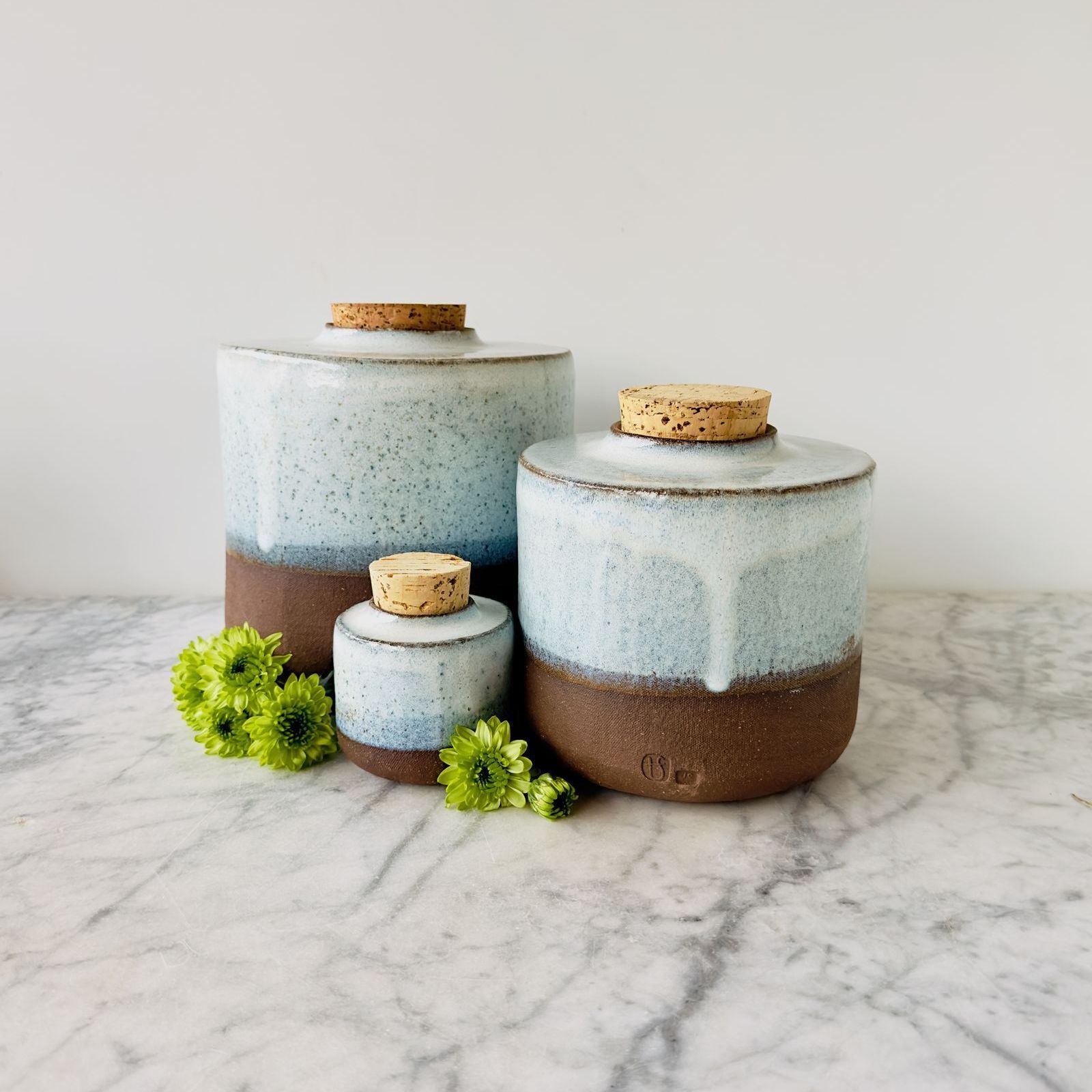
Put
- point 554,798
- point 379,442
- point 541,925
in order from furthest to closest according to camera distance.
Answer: point 379,442
point 554,798
point 541,925

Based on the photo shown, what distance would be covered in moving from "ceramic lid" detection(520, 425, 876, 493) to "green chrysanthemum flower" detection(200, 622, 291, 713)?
0.25 meters

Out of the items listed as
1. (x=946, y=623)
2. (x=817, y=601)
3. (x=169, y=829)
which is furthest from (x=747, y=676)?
(x=946, y=623)

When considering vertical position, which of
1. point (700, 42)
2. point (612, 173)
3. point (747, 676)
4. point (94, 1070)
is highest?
point (700, 42)

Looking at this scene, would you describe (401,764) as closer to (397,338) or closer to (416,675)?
(416,675)

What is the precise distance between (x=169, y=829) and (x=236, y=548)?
26cm

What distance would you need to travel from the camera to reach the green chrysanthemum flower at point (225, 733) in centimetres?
76

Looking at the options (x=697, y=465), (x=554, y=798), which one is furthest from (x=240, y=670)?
(x=697, y=465)

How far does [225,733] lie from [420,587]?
0.19 m

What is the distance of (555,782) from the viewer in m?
0.68

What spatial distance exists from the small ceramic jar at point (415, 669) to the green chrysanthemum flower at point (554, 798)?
0.23 feet

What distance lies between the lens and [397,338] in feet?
2.68

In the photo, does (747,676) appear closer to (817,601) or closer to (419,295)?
(817,601)

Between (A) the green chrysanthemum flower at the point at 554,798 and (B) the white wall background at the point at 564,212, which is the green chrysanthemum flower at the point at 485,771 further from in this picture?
(B) the white wall background at the point at 564,212

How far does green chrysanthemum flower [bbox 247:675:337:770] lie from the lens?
738 mm
